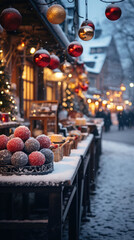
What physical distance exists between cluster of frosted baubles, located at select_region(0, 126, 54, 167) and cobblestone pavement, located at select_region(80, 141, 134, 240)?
2081 millimetres

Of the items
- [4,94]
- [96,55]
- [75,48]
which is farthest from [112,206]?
[96,55]

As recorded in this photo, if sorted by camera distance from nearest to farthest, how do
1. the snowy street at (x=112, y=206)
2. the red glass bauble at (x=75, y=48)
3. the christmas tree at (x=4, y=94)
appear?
1. the snowy street at (x=112, y=206)
2. the red glass bauble at (x=75, y=48)
3. the christmas tree at (x=4, y=94)

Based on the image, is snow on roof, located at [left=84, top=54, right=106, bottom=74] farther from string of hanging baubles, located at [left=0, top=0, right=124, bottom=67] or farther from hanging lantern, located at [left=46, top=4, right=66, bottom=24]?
hanging lantern, located at [left=46, top=4, right=66, bottom=24]

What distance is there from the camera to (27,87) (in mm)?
8812

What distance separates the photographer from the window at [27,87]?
8586 mm

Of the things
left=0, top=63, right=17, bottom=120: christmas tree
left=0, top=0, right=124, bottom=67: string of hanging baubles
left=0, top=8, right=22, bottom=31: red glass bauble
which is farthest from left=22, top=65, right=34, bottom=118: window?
left=0, top=8, right=22, bottom=31: red glass bauble

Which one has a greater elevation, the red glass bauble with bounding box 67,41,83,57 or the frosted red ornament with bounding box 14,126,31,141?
the red glass bauble with bounding box 67,41,83,57

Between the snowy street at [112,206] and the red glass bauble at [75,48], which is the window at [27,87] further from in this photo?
the red glass bauble at [75,48]

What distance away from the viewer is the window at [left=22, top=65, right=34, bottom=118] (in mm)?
8586

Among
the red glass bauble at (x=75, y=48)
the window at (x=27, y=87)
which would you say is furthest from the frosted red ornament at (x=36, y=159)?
the window at (x=27, y=87)

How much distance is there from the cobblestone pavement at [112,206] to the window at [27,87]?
291cm

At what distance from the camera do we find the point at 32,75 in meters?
9.34

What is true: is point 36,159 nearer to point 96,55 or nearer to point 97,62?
point 97,62

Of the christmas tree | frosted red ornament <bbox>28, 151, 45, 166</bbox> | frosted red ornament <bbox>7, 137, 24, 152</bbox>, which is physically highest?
the christmas tree
